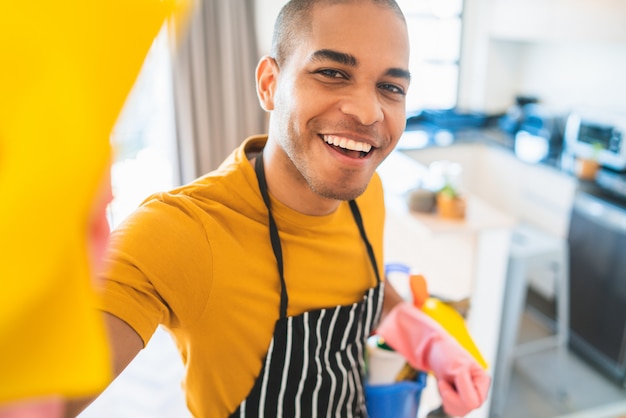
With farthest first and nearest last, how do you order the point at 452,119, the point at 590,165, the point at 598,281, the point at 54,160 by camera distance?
the point at 452,119 → the point at 590,165 → the point at 598,281 → the point at 54,160

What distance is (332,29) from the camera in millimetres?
745

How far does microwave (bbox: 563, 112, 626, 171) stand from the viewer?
278cm

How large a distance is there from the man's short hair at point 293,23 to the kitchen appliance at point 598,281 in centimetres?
227

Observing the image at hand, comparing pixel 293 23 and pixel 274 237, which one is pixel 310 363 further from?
pixel 293 23

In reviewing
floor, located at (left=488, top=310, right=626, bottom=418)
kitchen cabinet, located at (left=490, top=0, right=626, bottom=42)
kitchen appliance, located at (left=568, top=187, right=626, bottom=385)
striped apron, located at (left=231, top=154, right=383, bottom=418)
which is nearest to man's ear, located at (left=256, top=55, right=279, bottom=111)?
striped apron, located at (left=231, top=154, right=383, bottom=418)

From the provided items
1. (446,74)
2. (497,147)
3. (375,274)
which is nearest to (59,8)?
(375,274)

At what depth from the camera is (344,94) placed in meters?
0.75

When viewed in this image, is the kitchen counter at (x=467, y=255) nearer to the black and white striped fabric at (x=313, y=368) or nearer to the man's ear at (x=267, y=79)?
the black and white striped fabric at (x=313, y=368)

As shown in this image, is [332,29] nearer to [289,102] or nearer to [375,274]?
[289,102]

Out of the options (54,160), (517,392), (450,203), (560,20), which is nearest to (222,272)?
(54,160)

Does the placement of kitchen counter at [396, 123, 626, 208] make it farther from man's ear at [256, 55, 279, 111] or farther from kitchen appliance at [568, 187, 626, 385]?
man's ear at [256, 55, 279, 111]

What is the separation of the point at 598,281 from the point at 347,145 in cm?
240

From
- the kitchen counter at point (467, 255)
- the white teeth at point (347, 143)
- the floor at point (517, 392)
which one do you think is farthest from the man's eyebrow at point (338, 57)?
the floor at point (517, 392)

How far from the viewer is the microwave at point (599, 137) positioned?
2781 millimetres
